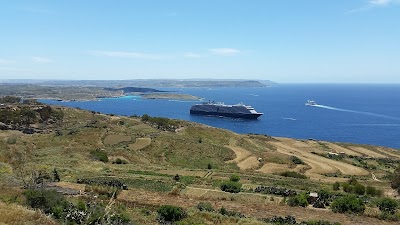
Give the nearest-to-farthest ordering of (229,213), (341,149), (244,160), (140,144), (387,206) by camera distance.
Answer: (229,213) → (387,206) → (244,160) → (140,144) → (341,149)

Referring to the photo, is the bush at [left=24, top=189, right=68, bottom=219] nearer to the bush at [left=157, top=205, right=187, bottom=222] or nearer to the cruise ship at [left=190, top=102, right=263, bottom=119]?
the bush at [left=157, top=205, right=187, bottom=222]

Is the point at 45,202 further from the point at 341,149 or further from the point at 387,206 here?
the point at 341,149

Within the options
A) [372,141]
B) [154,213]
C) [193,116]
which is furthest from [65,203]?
[193,116]

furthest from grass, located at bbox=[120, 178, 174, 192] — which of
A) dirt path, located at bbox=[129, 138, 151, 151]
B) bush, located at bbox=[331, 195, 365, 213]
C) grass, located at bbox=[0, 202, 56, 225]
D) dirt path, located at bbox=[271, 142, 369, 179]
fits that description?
dirt path, located at bbox=[129, 138, 151, 151]

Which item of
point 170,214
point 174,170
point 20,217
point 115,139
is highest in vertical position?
point 20,217

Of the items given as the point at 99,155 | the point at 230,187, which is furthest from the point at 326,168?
the point at 99,155

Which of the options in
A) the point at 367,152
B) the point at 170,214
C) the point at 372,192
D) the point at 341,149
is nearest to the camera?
the point at 170,214
